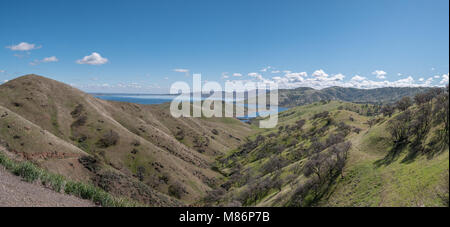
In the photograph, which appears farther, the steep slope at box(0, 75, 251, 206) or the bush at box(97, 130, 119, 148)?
the bush at box(97, 130, 119, 148)

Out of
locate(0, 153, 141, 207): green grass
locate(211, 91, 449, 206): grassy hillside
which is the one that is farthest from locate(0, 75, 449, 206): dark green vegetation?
locate(211, 91, 449, 206): grassy hillside

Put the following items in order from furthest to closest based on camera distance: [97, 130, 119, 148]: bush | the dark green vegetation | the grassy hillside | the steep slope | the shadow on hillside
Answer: [97, 130, 119, 148]: bush, the steep slope, the shadow on hillside, the dark green vegetation, the grassy hillside

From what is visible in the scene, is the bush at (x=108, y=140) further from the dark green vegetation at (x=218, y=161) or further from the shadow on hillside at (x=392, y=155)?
the shadow on hillside at (x=392, y=155)

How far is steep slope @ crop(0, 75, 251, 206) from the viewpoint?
201 ft

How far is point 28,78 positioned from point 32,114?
37.1 metres

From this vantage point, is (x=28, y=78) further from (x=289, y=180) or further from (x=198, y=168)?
(x=289, y=180)

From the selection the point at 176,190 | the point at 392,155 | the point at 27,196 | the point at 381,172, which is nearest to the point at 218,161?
the point at 176,190

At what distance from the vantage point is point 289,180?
5866cm

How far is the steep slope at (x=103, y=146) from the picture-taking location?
61.3 m

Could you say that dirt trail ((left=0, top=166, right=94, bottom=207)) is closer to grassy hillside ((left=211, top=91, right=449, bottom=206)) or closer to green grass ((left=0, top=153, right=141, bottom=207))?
green grass ((left=0, top=153, right=141, bottom=207))

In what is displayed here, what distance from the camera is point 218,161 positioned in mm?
134625

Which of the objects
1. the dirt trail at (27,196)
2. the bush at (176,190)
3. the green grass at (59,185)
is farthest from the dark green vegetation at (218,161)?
the dirt trail at (27,196)

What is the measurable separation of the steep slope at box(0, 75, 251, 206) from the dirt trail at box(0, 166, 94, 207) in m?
43.9
